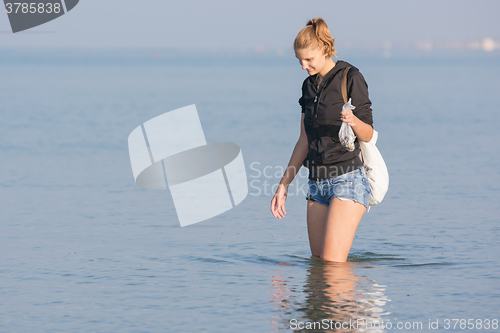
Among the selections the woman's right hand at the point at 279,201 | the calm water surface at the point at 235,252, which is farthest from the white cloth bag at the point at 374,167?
the calm water surface at the point at 235,252

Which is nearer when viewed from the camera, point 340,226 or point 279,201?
point 340,226

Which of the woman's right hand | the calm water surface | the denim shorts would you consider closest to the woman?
the denim shorts

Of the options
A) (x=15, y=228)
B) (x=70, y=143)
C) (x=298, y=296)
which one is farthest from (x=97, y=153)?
(x=298, y=296)

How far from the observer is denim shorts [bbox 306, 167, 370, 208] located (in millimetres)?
5312

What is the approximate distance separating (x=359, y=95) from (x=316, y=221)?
1105 millimetres

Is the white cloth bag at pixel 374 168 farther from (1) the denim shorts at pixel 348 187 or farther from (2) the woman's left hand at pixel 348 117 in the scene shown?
(2) the woman's left hand at pixel 348 117

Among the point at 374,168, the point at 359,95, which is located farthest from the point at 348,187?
the point at 359,95

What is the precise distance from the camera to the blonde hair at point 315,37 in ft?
16.8

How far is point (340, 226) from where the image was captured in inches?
210

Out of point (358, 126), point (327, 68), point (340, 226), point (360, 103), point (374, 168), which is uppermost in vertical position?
point (327, 68)

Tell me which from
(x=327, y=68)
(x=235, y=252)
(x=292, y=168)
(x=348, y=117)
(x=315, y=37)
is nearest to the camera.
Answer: (x=348, y=117)

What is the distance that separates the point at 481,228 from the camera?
325 inches

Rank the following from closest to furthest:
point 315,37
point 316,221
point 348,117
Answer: point 348,117, point 315,37, point 316,221

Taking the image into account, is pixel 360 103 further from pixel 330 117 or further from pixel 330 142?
pixel 330 142
